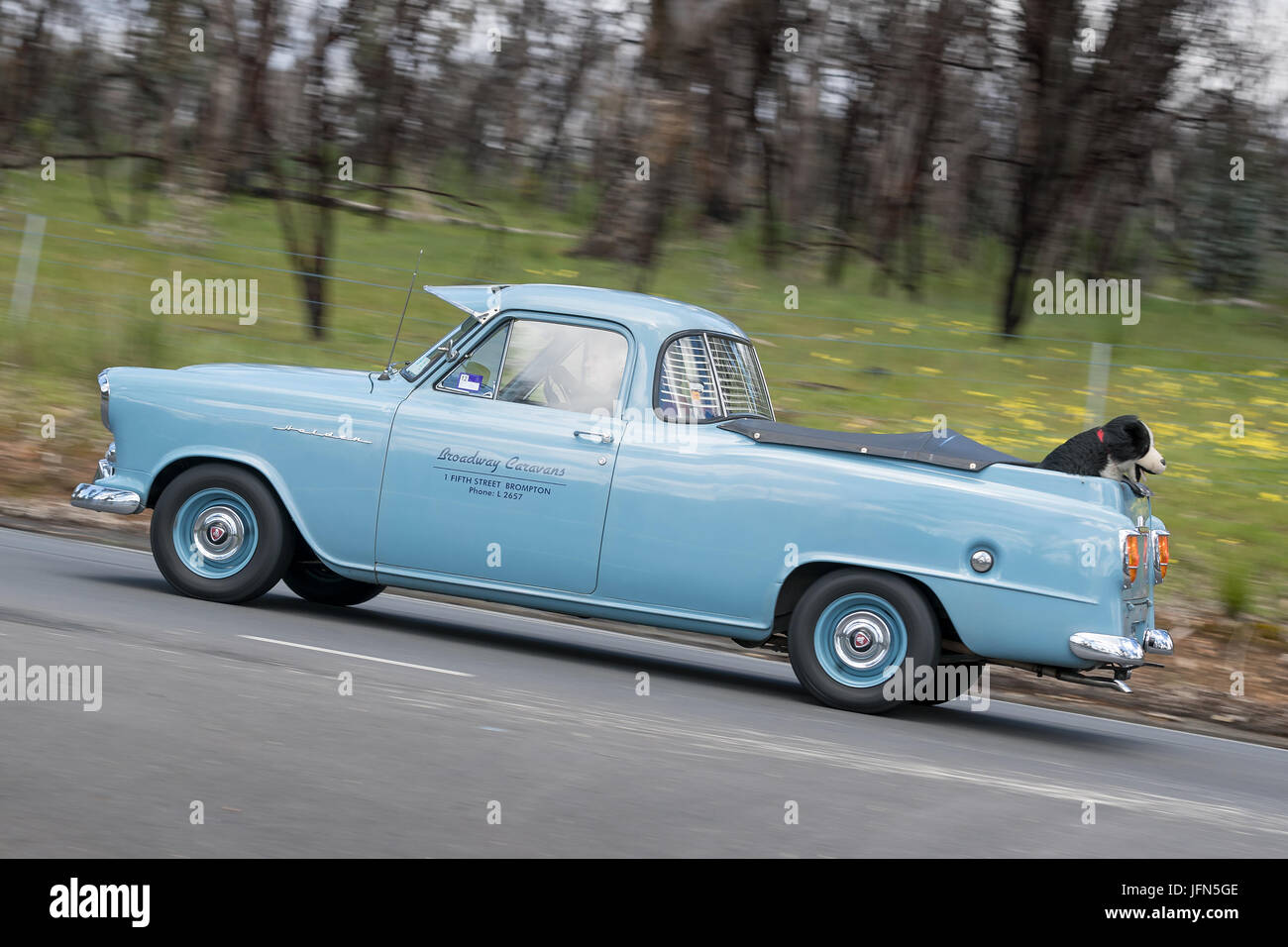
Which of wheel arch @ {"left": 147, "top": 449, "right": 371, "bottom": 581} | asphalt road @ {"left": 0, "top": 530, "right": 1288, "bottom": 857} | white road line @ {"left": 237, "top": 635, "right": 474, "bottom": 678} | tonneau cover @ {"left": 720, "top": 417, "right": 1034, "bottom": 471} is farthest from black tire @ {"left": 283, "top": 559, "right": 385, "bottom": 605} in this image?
tonneau cover @ {"left": 720, "top": 417, "right": 1034, "bottom": 471}

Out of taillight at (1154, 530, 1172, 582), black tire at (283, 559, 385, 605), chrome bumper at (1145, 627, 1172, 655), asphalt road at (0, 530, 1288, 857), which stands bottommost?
asphalt road at (0, 530, 1288, 857)

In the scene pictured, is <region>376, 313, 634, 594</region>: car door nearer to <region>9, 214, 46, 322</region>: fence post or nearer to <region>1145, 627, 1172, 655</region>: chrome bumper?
<region>1145, 627, 1172, 655</region>: chrome bumper

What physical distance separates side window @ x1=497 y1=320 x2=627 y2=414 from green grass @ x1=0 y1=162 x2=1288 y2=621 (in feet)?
18.0

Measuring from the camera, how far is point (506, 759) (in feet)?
19.1

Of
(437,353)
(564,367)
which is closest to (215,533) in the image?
(437,353)

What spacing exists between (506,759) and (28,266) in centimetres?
1362

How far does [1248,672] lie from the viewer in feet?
32.6

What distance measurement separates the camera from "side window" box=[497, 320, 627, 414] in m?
8.11

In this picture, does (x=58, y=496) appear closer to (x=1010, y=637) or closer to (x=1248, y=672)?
(x=1010, y=637)

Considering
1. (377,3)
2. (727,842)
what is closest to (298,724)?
(727,842)

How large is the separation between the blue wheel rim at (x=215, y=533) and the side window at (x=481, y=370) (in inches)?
56.1

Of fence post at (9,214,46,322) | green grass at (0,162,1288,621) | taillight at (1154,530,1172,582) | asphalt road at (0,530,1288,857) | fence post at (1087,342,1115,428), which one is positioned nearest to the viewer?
asphalt road at (0,530,1288,857)

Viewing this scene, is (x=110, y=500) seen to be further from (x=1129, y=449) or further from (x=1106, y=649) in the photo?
(x=1129, y=449)

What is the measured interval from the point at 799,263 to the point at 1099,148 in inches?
201
